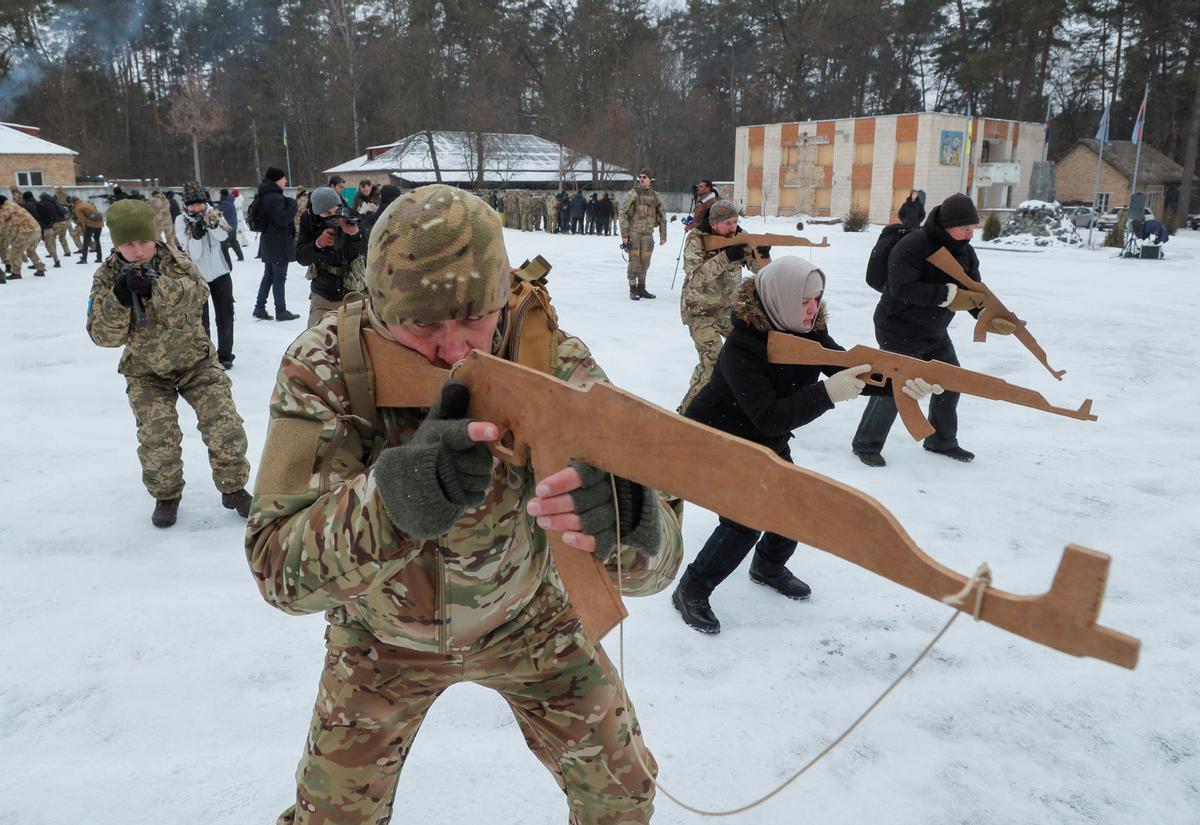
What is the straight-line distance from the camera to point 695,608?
144 inches

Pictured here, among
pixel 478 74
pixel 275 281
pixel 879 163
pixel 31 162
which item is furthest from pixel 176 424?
pixel 478 74

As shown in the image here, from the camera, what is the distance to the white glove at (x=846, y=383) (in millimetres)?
3387

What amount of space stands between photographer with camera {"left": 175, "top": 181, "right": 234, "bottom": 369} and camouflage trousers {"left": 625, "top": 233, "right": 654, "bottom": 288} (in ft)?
18.9

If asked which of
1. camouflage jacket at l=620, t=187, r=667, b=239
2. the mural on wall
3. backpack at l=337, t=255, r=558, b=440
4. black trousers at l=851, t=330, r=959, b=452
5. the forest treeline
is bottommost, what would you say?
black trousers at l=851, t=330, r=959, b=452

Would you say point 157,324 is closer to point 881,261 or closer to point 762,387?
point 762,387

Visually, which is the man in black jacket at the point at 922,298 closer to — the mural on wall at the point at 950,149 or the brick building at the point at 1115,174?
Result: the mural on wall at the point at 950,149

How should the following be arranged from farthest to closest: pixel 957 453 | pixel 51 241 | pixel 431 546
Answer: pixel 51 241 → pixel 957 453 → pixel 431 546

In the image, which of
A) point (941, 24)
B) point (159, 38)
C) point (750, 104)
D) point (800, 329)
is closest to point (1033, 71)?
point (941, 24)

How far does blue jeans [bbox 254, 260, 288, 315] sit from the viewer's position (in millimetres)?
10102

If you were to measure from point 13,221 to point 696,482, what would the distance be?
17410 mm

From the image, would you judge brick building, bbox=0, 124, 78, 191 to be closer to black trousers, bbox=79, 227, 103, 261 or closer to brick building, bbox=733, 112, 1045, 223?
black trousers, bbox=79, 227, 103, 261

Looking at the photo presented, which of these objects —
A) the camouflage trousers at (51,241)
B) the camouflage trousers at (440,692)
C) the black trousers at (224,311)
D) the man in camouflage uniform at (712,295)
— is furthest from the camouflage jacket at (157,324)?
the camouflage trousers at (51,241)

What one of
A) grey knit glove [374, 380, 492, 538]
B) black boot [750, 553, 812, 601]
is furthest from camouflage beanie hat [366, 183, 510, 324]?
black boot [750, 553, 812, 601]

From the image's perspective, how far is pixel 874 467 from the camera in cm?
574
